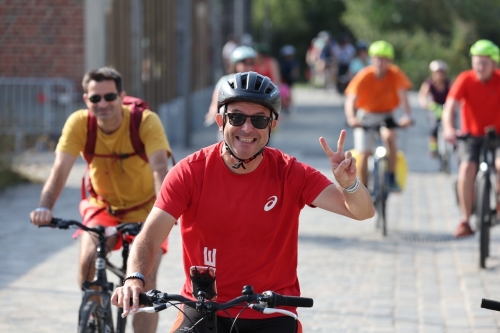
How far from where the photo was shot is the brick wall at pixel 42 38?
19047 mm

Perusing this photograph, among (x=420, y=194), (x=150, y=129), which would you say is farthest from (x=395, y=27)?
(x=150, y=129)

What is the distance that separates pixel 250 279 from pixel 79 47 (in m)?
15.1

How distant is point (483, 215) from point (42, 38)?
1175 cm

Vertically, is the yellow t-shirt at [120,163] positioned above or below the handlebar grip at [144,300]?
above

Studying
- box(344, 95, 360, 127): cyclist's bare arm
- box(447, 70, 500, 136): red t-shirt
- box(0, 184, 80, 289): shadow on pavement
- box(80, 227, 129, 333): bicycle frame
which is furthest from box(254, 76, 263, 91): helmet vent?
box(344, 95, 360, 127): cyclist's bare arm

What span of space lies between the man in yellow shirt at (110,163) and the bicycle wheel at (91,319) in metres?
0.24

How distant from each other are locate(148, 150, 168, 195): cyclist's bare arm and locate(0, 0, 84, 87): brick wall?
1322cm

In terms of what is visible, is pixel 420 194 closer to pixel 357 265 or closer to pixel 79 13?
pixel 357 265

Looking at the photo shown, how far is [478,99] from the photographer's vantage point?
10148 millimetres

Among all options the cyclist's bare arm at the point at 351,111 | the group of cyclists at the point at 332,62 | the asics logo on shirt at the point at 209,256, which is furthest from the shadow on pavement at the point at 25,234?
the group of cyclists at the point at 332,62

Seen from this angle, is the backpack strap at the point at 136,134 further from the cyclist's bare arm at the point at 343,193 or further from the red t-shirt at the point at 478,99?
the red t-shirt at the point at 478,99

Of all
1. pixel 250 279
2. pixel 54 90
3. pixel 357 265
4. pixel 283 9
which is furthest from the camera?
pixel 283 9

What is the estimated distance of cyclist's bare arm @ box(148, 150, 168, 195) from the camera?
5.97 metres

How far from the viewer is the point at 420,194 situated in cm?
1479
